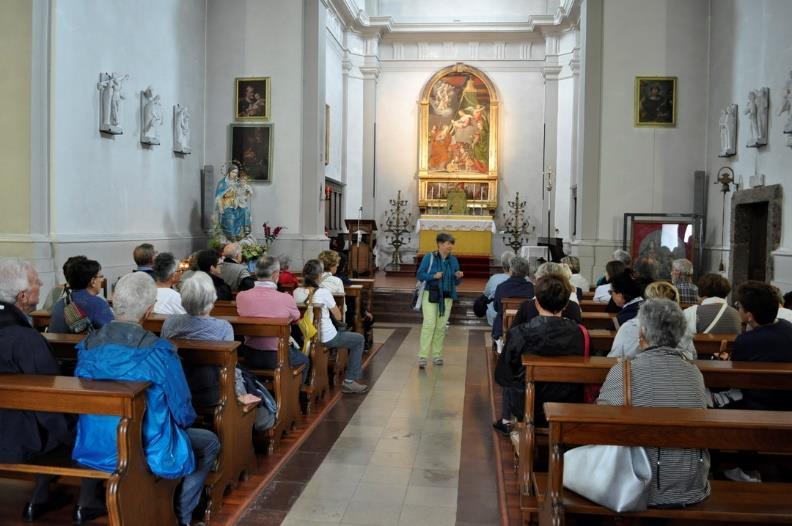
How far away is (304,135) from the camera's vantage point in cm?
1373

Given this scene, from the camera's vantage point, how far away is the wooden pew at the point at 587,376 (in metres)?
3.84

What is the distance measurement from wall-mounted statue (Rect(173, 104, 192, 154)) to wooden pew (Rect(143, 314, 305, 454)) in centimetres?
757

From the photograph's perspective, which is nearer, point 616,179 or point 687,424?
point 687,424

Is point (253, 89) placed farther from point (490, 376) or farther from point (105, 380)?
point (105, 380)

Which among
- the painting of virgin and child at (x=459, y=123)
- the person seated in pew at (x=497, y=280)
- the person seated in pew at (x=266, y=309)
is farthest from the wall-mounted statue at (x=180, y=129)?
the painting of virgin and child at (x=459, y=123)

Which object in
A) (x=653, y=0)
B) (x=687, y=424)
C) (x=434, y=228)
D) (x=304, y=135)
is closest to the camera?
(x=687, y=424)

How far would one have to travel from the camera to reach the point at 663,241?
39.1 ft

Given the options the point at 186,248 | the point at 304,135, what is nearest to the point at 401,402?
the point at 186,248

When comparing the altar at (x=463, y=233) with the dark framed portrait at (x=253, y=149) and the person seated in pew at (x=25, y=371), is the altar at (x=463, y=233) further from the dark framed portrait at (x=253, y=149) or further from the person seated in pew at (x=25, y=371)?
the person seated in pew at (x=25, y=371)

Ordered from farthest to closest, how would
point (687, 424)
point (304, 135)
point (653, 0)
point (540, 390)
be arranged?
point (304, 135)
point (653, 0)
point (540, 390)
point (687, 424)

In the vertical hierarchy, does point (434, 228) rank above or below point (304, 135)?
below

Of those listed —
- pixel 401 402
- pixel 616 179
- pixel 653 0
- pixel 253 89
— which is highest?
pixel 653 0

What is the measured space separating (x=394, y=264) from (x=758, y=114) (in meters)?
10.1

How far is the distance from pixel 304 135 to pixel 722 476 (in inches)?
428
